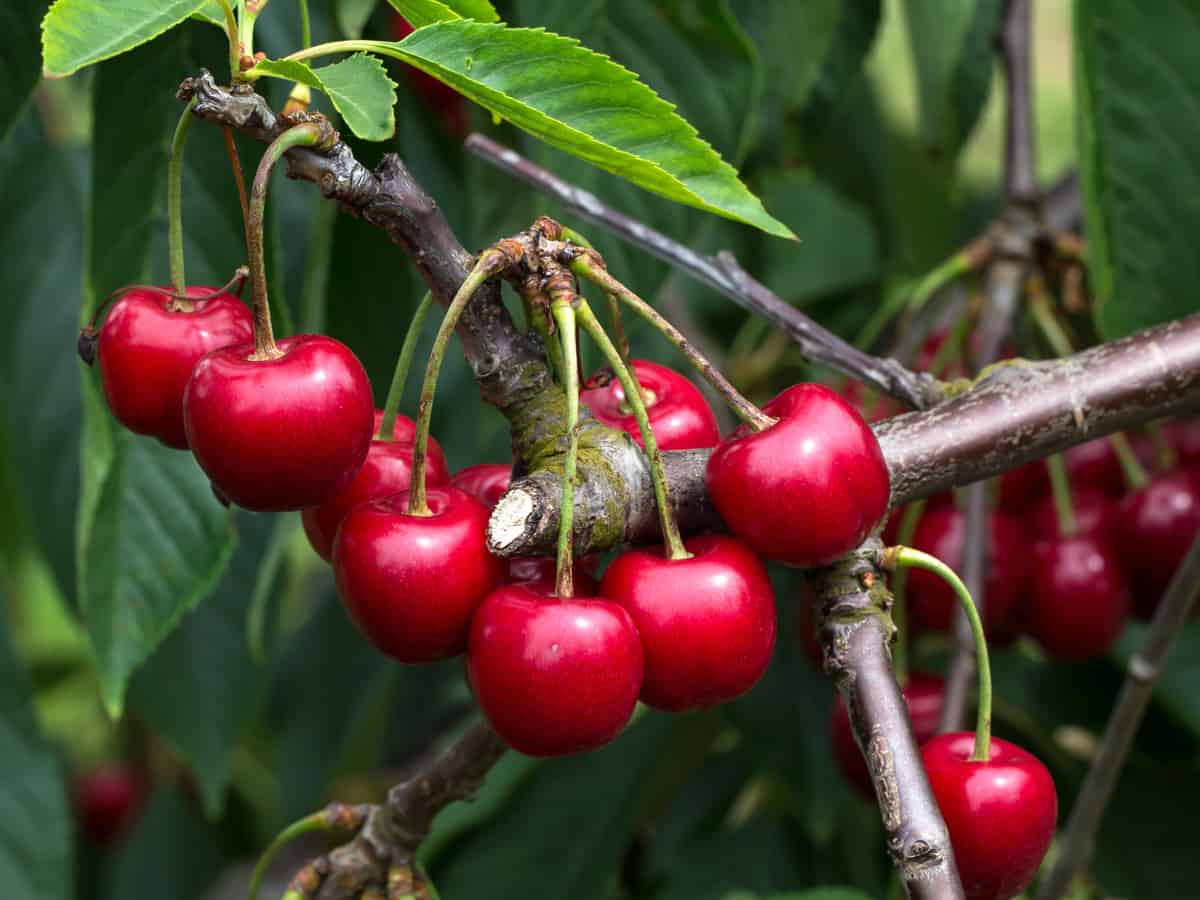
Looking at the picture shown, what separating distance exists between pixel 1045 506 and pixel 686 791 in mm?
553

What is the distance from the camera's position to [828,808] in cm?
137

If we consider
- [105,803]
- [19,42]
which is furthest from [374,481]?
[105,803]

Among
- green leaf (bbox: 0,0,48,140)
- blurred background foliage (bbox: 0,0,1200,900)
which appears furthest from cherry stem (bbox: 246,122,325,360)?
green leaf (bbox: 0,0,48,140)

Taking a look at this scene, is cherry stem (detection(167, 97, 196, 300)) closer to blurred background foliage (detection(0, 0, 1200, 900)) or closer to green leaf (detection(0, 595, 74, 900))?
blurred background foliage (detection(0, 0, 1200, 900))


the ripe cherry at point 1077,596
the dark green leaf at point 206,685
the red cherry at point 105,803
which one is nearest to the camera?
the ripe cherry at point 1077,596

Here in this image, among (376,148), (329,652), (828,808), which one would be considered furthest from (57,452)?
(828,808)

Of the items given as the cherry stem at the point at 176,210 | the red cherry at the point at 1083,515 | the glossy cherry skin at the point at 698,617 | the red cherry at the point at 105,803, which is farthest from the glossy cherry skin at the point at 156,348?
the red cherry at the point at 105,803

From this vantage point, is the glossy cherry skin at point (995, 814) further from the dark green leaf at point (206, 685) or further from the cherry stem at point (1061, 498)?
the dark green leaf at point (206, 685)

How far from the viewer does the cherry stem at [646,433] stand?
60cm

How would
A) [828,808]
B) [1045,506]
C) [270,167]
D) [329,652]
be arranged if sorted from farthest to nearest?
[329,652], [828,808], [1045,506], [270,167]

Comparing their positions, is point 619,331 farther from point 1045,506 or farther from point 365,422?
point 1045,506

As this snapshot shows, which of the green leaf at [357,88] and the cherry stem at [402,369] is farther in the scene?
the cherry stem at [402,369]

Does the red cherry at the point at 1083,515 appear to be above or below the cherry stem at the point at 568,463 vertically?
below

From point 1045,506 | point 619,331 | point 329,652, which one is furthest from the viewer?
point 329,652
